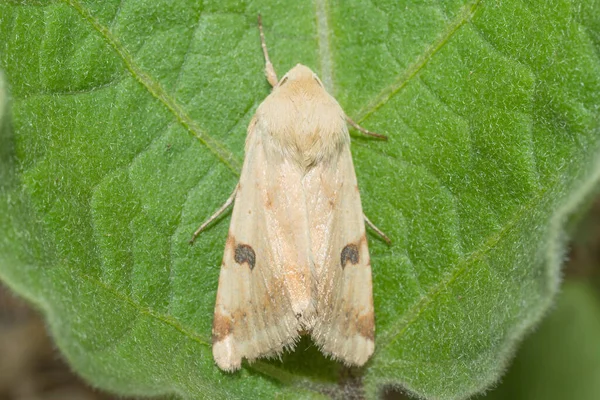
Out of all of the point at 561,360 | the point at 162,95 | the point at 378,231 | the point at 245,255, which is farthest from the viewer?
the point at 561,360

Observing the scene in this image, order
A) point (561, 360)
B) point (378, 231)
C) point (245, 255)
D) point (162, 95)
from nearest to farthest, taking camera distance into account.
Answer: point (162, 95)
point (245, 255)
point (378, 231)
point (561, 360)

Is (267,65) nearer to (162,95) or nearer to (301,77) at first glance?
(301,77)

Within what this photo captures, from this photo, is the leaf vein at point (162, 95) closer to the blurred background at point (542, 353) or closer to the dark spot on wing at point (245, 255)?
the dark spot on wing at point (245, 255)

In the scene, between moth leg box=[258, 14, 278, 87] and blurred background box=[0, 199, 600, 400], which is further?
blurred background box=[0, 199, 600, 400]

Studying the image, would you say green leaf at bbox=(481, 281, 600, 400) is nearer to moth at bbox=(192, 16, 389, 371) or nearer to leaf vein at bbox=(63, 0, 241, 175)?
moth at bbox=(192, 16, 389, 371)

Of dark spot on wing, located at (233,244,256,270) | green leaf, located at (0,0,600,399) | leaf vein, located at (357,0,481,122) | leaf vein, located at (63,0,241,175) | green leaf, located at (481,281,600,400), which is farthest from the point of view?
green leaf, located at (481,281,600,400)

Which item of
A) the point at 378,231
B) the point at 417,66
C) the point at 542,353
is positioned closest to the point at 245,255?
the point at 378,231

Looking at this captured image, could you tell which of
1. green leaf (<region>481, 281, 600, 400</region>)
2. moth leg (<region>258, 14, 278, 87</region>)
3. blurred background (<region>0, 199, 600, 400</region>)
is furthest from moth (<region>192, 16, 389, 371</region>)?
green leaf (<region>481, 281, 600, 400</region>)
